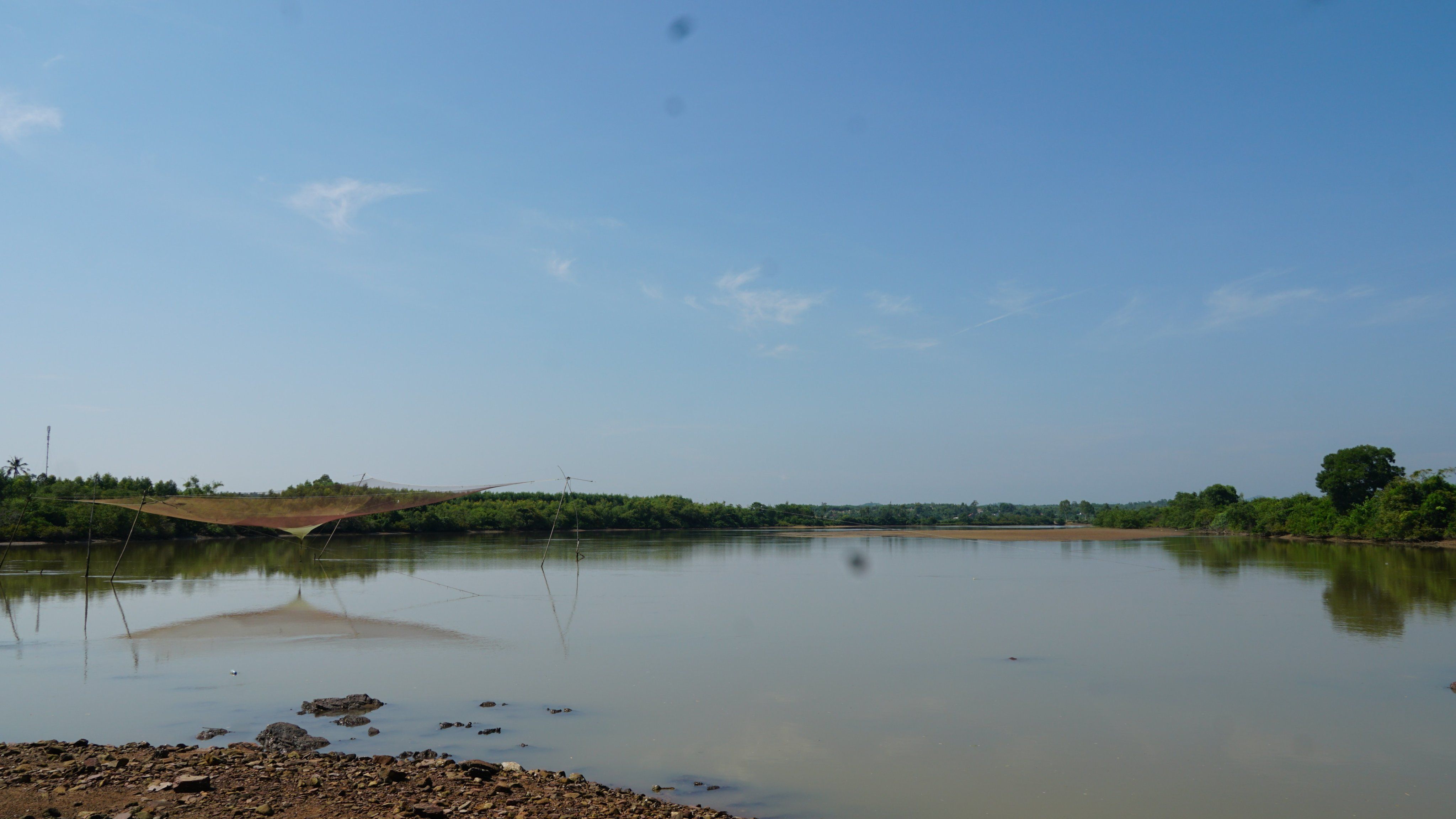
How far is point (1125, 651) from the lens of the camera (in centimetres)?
1354

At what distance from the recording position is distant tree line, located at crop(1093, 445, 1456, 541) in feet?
156

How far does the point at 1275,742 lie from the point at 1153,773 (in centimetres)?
206

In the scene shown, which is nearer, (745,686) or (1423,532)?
(745,686)

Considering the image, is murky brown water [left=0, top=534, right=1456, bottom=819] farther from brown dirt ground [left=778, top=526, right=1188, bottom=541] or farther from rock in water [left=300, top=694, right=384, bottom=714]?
brown dirt ground [left=778, top=526, right=1188, bottom=541]

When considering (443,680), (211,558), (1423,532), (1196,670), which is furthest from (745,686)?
(1423,532)

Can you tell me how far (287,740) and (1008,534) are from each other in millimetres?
73341

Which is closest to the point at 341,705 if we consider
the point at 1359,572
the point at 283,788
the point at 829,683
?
the point at 283,788

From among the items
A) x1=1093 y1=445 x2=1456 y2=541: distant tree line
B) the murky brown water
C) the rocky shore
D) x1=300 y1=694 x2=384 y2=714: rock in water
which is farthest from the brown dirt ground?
the rocky shore

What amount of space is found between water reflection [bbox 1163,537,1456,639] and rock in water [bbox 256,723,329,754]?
1692 centimetres

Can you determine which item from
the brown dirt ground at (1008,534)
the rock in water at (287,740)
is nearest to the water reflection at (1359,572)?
the brown dirt ground at (1008,534)

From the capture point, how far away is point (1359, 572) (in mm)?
29328

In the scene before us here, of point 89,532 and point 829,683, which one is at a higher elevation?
point 89,532

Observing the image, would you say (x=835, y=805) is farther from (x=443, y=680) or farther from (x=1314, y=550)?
(x=1314, y=550)

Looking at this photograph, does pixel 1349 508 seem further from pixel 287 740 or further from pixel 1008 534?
pixel 287 740
